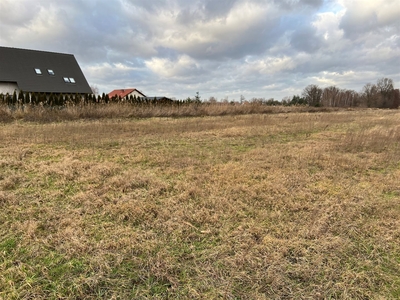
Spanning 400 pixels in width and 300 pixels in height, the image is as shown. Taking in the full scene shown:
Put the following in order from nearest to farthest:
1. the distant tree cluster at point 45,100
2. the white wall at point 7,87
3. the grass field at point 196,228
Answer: the grass field at point 196,228 → the distant tree cluster at point 45,100 → the white wall at point 7,87

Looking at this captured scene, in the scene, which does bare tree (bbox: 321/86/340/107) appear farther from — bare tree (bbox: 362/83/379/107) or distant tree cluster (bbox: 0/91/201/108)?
distant tree cluster (bbox: 0/91/201/108)

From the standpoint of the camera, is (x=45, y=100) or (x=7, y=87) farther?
(x=7, y=87)

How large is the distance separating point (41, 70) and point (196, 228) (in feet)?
94.9

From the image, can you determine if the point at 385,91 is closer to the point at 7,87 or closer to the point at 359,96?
the point at 359,96

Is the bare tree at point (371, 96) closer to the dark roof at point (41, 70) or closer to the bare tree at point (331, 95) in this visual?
the bare tree at point (331, 95)

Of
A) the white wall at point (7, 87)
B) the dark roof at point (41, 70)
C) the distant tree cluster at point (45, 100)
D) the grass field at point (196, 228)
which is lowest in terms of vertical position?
the grass field at point (196, 228)

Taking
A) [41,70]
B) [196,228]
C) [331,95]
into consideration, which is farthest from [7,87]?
[331,95]

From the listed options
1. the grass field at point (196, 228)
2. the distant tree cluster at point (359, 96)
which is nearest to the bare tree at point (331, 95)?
the distant tree cluster at point (359, 96)

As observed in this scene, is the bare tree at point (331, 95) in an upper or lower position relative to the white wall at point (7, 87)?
upper

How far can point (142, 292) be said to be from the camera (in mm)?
1576

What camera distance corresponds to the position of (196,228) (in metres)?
2.31

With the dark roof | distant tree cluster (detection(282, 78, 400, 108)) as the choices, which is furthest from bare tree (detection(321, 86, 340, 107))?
the dark roof

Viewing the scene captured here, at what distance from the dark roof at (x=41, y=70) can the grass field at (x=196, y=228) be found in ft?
75.1

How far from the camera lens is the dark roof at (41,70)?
73.9 ft
